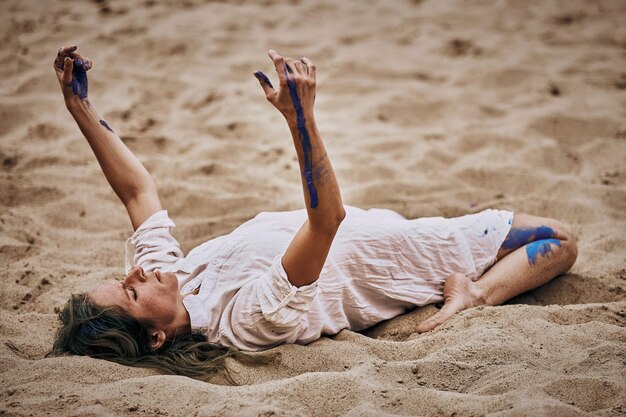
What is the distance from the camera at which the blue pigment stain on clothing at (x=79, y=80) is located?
2588 millimetres

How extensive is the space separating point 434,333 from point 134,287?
1.04 meters

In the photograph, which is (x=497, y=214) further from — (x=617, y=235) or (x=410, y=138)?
(x=410, y=138)

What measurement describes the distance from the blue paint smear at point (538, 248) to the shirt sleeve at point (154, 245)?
1.40m

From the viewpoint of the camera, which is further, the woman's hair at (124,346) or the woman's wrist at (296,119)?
the woman's hair at (124,346)

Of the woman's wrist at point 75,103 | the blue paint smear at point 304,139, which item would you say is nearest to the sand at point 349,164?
the blue paint smear at point 304,139

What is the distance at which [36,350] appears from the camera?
2.19 metres

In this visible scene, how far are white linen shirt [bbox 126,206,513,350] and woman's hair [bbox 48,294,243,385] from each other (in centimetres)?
11

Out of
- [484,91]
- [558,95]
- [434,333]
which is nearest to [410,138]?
[484,91]

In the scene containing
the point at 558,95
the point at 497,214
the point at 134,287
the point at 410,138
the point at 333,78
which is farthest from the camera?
the point at 333,78

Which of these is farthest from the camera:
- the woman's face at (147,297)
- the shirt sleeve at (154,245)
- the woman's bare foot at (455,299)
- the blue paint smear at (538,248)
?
the blue paint smear at (538,248)

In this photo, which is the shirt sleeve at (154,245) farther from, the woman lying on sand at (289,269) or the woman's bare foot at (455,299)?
the woman's bare foot at (455,299)

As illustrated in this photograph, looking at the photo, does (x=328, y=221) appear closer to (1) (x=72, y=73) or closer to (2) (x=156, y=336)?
(2) (x=156, y=336)

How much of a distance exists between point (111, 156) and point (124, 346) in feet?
2.90

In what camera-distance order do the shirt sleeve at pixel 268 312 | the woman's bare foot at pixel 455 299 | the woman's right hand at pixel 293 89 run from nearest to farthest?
the woman's right hand at pixel 293 89
the shirt sleeve at pixel 268 312
the woman's bare foot at pixel 455 299
